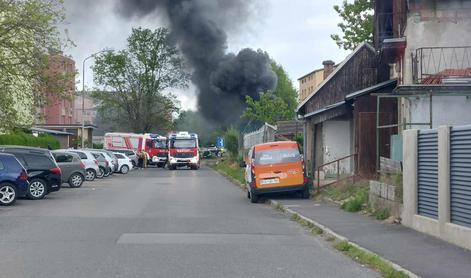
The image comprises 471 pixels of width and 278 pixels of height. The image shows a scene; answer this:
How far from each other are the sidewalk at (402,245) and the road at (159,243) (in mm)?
595

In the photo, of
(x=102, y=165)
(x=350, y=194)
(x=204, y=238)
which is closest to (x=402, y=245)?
(x=204, y=238)

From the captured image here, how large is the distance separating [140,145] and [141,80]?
15.4 metres

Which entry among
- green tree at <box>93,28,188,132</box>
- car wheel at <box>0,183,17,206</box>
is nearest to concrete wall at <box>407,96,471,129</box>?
car wheel at <box>0,183,17,206</box>

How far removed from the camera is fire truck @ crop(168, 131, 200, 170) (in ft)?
185

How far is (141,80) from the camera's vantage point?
79.2 metres

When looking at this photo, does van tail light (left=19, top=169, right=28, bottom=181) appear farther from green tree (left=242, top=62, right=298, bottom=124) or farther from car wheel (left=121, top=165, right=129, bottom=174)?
green tree (left=242, top=62, right=298, bottom=124)

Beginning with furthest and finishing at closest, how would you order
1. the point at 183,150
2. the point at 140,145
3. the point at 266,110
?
1. the point at 140,145
2. the point at 183,150
3. the point at 266,110

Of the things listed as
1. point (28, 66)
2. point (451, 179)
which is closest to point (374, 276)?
point (451, 179)

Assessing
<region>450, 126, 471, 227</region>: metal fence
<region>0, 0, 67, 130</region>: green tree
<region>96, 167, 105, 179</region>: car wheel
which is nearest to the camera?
<region>450, 126, 471, 227</region>: metal fence

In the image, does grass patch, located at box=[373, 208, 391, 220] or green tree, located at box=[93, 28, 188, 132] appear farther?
green tree, located at box=[93, 28, 188, 132]

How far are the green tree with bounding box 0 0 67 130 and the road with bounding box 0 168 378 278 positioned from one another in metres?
7.41

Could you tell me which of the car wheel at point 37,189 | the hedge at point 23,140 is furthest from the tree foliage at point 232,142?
the car wheel at point 37,189

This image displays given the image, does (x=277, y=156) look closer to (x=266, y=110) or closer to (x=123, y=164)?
(x=123, y=164)

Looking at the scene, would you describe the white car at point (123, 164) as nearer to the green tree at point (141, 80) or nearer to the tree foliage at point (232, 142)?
the tree foliage at point (232, 142)
